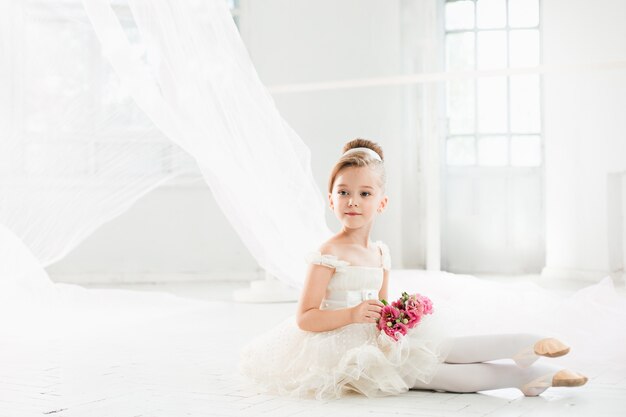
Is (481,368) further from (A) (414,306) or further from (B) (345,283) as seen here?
(B) (345,283)

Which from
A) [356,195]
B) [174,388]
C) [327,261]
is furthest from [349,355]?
[174,388]

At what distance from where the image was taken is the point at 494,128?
21.0 ft

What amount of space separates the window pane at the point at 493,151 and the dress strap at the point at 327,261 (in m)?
4.37

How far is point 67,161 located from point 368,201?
1640 millimetres

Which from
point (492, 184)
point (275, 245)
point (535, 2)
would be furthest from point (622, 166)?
point (275, 245)

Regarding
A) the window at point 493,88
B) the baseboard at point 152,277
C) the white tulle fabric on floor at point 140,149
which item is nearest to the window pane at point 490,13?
the window at point 493,88

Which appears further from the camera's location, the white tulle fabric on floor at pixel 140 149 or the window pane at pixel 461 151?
the window pane at pixel 461 151

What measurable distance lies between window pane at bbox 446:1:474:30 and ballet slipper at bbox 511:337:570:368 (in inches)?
186

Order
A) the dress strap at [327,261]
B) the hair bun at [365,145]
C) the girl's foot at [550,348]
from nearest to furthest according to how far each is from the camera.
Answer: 1. the girl's foot at [550,348]
2. the dress strap at [327,261]
3. the hair bun at [365,145]

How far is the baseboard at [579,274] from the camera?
18.0 ft

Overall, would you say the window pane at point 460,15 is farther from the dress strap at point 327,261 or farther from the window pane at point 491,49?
the dress strap at point 327,261

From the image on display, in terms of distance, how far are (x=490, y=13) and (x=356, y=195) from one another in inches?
179

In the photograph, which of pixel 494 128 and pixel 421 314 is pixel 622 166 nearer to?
pixel 494 128

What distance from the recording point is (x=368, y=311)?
2.12 m
